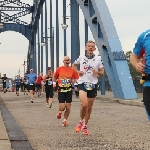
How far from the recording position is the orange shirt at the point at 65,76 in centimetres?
1097

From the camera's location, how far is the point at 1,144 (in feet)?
22.2

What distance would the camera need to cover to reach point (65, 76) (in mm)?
11055

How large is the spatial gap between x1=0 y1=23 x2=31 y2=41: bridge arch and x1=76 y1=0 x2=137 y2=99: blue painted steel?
49.0 meters

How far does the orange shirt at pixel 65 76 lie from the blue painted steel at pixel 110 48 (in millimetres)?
11891

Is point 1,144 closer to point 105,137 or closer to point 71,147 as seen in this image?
point 71,147

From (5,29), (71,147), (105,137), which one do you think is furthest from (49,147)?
(5,29)

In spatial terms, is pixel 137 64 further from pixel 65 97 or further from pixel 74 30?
pixel 74 30

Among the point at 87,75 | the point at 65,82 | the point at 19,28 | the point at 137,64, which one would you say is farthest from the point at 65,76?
the point at 19,28

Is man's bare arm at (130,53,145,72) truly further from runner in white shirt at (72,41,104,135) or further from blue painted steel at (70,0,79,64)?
blue painted steel at (70,0,79,64)

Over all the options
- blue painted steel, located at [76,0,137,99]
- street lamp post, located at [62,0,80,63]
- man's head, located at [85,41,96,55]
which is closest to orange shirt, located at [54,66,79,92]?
man's head, located at [85,41,96,55]

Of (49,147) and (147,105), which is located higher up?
(147,105)

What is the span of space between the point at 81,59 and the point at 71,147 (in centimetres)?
237

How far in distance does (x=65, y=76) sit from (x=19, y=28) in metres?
64.9

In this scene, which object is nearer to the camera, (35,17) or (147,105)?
(147,105)
